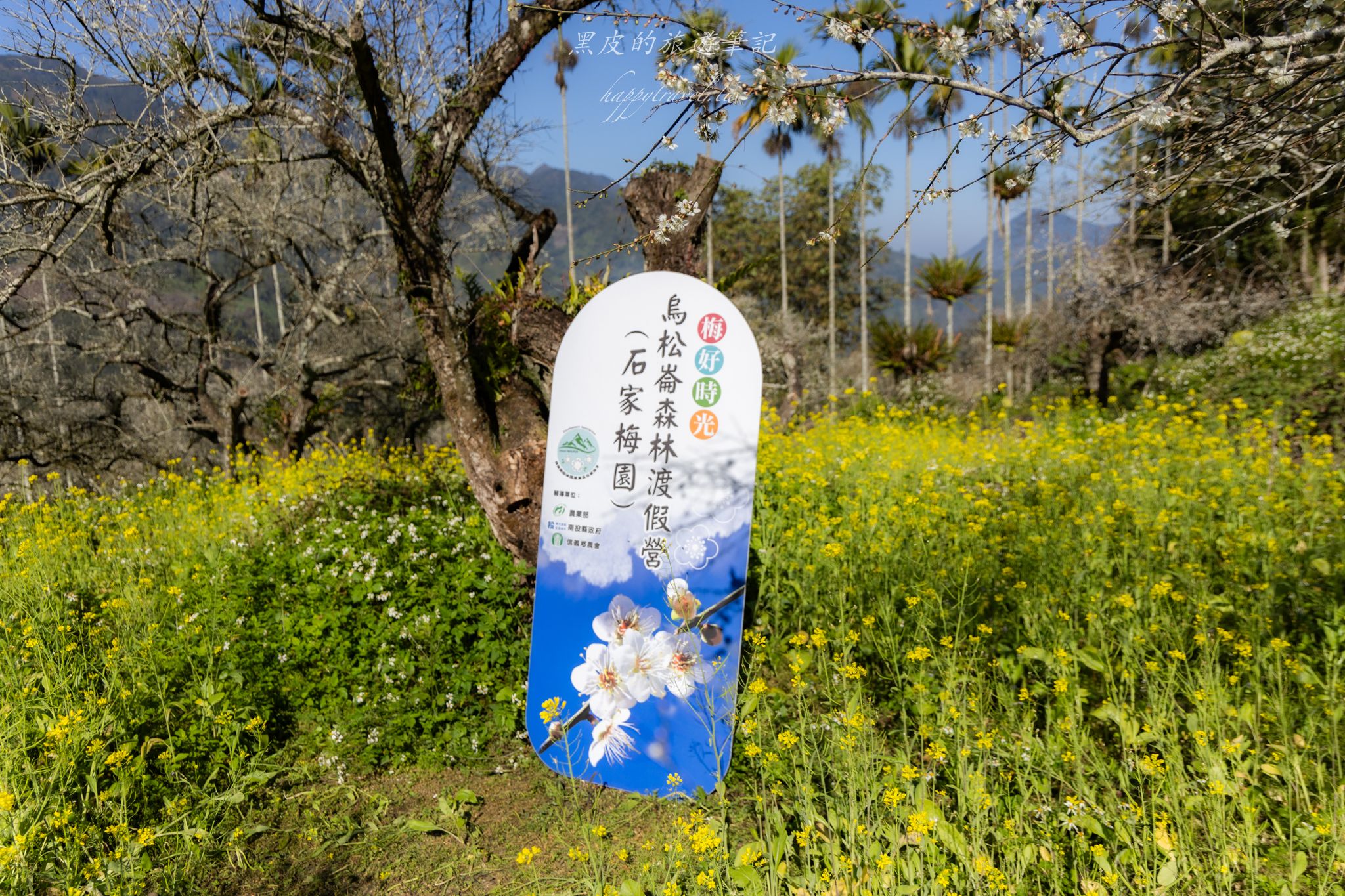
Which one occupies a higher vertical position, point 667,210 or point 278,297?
point 278,297

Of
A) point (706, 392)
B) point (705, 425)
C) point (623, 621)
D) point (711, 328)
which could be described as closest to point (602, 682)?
point (623, 621)

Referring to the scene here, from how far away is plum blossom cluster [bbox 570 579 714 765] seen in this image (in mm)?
2756

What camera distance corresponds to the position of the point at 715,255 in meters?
22.6

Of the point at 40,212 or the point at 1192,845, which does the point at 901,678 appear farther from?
the point at 40,212

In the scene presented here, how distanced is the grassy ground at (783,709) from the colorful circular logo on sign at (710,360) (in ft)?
3.15

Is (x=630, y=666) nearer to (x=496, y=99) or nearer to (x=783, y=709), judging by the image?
(x=783, y=709)

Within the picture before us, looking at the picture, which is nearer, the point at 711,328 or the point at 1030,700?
the point at 1030,700

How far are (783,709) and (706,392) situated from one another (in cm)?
133

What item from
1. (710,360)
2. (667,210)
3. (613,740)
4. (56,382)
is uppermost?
(667,210)

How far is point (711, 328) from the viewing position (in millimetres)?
2887

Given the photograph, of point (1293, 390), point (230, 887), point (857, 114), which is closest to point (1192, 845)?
point (857, 114)

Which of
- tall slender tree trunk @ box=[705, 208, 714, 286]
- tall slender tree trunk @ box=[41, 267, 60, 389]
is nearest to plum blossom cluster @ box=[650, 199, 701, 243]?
tall slender tree trunk @ box=[705, 208, 714, 286]

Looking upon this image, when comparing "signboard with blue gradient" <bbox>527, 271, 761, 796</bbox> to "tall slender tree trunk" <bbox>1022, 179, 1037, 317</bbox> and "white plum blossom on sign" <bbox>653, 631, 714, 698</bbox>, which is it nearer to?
"white plum blossom on sign" <bbox>653, 631, 714, 698</bbox>

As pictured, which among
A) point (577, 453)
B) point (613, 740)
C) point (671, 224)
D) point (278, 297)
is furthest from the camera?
point (278, 297)
